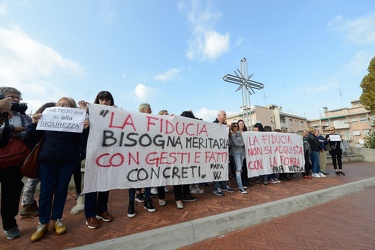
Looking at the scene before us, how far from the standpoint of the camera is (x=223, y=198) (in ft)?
13.9

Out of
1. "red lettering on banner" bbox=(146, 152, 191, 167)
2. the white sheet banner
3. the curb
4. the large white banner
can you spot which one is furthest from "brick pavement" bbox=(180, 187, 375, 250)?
the white sheet banner

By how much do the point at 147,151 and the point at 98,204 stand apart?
3.89 feet

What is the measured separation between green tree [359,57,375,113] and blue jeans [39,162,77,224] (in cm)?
2674

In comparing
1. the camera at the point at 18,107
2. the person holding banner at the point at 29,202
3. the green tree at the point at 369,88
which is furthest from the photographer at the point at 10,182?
the green tree at the point at 369,88

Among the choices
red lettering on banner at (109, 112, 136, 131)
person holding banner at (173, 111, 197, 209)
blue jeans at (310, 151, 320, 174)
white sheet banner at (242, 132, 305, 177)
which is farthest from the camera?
blue jeans at (310, 151, 320, 174)

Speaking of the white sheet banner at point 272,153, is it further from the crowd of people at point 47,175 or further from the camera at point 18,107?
the camera at point 18,107

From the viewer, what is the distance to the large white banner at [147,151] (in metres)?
3.00

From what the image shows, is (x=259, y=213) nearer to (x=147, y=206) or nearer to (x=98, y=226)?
(x=147, y=206)

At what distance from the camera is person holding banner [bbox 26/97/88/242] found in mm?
2496

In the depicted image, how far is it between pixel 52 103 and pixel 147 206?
2475mm

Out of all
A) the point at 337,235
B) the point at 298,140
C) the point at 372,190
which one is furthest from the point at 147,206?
the point at 372,190

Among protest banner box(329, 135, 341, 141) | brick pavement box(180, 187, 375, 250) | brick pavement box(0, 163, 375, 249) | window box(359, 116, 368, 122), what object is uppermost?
window box(359, 116, 368, 122)

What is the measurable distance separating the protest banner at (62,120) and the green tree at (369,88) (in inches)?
1042

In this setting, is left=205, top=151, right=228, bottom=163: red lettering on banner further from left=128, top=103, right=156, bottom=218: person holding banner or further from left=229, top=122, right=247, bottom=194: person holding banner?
left=128, top=103, right=156, bottom=218: person holding banner
